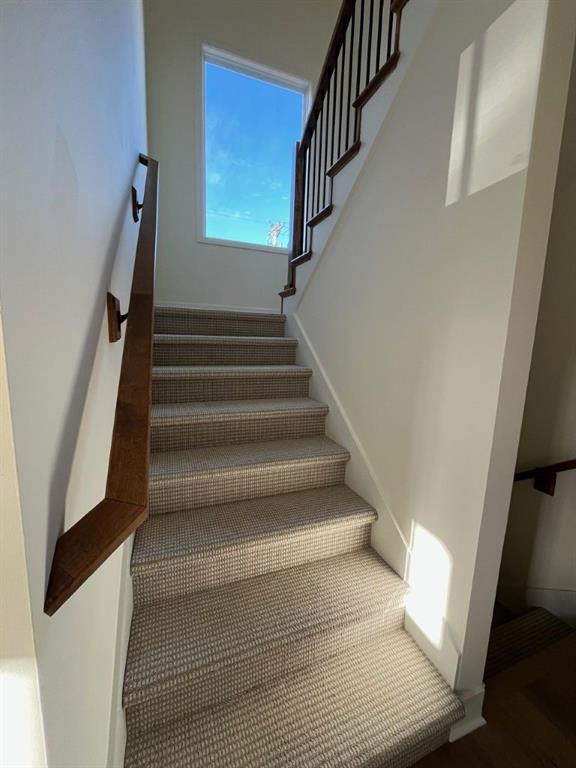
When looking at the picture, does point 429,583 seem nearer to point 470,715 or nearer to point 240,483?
point 470,715

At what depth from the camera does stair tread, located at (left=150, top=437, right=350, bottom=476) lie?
1.35 meters

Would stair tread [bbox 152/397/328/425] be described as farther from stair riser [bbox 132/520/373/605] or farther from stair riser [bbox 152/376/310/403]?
stair riser [bbox 132/520/373/605]

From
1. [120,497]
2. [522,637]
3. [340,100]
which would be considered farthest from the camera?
[340,100]

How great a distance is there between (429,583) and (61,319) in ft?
4.26

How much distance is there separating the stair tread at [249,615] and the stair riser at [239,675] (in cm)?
2

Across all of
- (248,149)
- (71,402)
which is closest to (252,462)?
(71,402)

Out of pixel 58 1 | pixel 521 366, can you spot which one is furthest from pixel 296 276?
pixel 58 1

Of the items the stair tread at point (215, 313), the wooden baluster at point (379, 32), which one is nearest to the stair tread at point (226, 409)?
the stair tread at point (215, 313)

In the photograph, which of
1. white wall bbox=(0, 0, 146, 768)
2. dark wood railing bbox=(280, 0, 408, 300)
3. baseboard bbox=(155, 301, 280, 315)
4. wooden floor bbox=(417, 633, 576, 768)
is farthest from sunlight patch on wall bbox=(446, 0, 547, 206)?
baseboard bbox=(155, 301, 280, 315)

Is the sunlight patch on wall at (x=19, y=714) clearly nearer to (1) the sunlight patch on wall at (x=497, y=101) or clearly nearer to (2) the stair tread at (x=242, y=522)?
(2) the stair tread at (x=242, y=522)

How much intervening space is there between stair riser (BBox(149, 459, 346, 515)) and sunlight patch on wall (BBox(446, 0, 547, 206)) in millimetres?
1170

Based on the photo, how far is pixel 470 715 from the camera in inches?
41.6

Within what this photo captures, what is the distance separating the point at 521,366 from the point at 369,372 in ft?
2.07

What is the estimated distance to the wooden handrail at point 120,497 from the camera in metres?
0.40
